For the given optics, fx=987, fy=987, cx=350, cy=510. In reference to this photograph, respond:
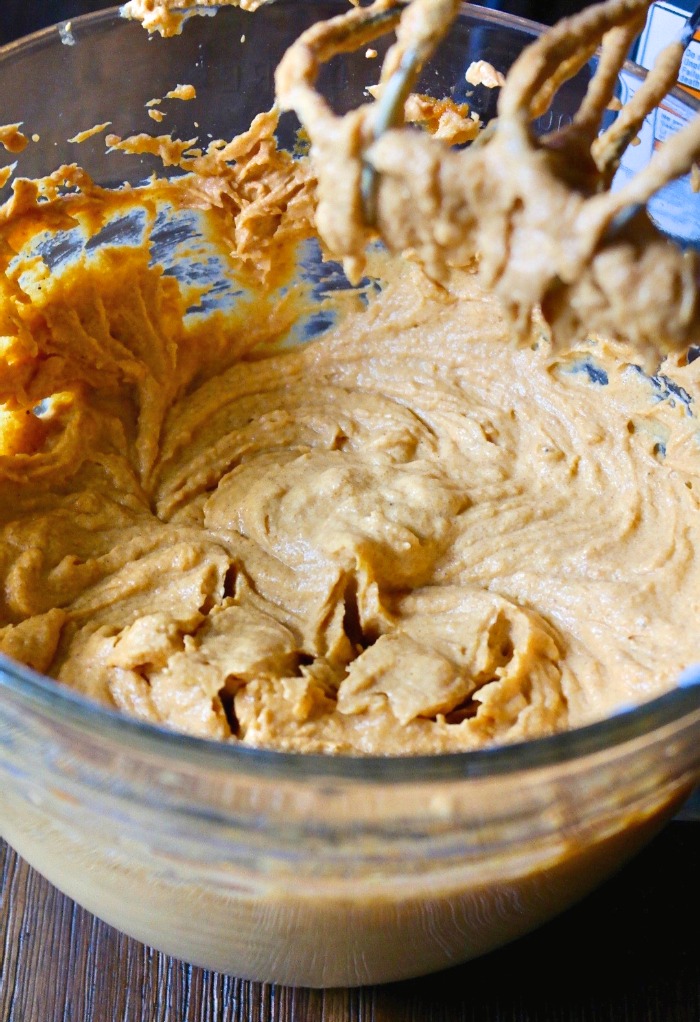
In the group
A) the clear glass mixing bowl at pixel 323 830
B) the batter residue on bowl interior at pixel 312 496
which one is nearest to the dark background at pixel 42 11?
the batter residue on bowl interior at pixel 312 496

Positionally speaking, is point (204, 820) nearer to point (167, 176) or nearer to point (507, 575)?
point (507, 575)

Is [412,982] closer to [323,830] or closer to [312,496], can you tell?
[323,830]

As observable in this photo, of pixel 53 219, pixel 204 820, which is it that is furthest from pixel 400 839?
pixel 53 219

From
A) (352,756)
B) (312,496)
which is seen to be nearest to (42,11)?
(312,496)

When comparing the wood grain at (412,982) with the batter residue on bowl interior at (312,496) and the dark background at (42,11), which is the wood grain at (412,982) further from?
the dark background at (42,11)

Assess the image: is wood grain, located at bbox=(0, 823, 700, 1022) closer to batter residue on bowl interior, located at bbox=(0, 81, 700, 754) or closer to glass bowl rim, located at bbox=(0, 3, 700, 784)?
batter residue on bowl interior, located at bbox=(0, 81, 700, 754)
